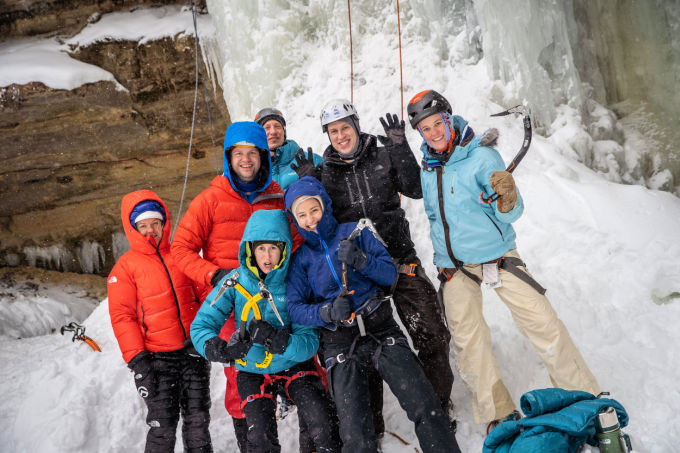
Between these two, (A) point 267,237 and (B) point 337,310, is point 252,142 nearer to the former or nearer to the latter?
(A) point 267,237

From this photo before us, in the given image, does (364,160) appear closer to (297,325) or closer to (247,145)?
(247,145)

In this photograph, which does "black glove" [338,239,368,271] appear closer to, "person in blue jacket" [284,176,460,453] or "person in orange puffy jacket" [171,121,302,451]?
"person in blue jacket" [284,176,460,453]

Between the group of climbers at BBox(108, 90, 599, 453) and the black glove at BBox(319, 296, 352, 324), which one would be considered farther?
the group of climbers at BBox(108, 90, 599, 453)

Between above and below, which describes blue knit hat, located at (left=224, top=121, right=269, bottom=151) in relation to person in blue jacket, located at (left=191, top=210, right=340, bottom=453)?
above

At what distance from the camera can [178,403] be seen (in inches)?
124

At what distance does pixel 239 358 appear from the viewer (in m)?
2.71

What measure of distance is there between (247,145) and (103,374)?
2.74m

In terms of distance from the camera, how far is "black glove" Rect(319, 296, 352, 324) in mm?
2633

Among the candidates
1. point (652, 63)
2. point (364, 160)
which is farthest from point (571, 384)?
point (652, 63)

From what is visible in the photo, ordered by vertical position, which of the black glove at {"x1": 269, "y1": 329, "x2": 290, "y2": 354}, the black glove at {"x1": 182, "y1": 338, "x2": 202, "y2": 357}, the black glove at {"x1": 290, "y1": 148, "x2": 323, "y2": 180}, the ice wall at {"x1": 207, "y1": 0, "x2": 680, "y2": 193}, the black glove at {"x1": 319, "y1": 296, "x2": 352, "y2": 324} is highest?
the ice wall at {"x1": 207, "y1": 0, "x2": 680, "y2": 193}

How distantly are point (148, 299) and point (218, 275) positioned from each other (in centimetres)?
57

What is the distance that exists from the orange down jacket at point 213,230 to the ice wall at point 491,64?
3.06m

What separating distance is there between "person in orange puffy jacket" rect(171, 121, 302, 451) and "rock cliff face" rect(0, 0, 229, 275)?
5.09 metres

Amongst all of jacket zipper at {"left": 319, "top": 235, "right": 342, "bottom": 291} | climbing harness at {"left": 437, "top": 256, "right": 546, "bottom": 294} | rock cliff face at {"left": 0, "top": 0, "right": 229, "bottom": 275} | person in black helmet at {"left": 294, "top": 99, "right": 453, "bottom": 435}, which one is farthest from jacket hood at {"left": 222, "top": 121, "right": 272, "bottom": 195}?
rock cliff face at {"left": 0, "top": 0, "right": 229, "bottom": 275}
